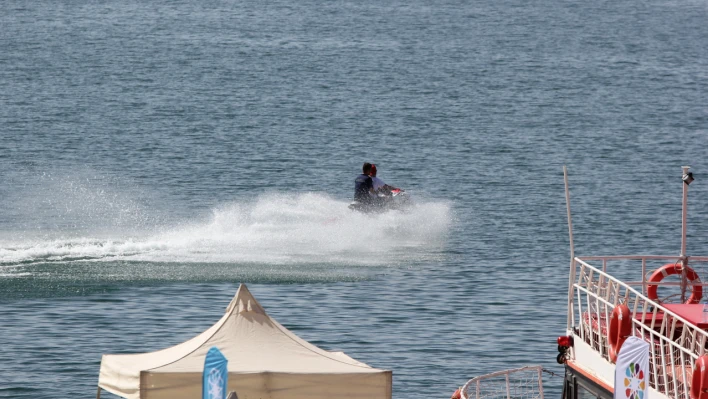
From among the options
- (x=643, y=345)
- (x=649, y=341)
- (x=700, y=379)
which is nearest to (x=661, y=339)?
(x=649, y=341)

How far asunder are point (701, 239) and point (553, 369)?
958 inches

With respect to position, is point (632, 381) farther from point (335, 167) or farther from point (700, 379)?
point (335, 167)

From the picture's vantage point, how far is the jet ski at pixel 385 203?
46094 millimetres

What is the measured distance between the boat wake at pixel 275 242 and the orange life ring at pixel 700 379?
2688 centimetres

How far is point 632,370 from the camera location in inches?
681

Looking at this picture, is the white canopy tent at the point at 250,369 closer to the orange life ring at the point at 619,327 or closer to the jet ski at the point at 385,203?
the orange life ring at the point at 619,327

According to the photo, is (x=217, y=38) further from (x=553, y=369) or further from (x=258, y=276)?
(x=553, y=369)

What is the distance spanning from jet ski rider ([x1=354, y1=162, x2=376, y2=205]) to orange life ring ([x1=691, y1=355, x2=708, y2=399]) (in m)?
26.9

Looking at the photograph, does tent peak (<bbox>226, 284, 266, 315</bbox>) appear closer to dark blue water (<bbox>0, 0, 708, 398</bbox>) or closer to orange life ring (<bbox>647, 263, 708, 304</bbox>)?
orange life ring (<bbox>647, 263, 708, 304</bbox>)

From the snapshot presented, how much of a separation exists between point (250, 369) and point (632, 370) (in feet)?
21.5

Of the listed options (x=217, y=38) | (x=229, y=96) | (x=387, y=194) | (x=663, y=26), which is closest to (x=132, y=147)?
(x=229, y=96)

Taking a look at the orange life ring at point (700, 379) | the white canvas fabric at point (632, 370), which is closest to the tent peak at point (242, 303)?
the white canvas fabric at point (632, 370)

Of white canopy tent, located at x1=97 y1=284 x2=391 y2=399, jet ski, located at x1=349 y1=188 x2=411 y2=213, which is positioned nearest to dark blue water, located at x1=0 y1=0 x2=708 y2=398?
jet ski, located at x1=349 y1=188 x2=411 y2=213

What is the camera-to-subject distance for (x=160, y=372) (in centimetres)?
2105
